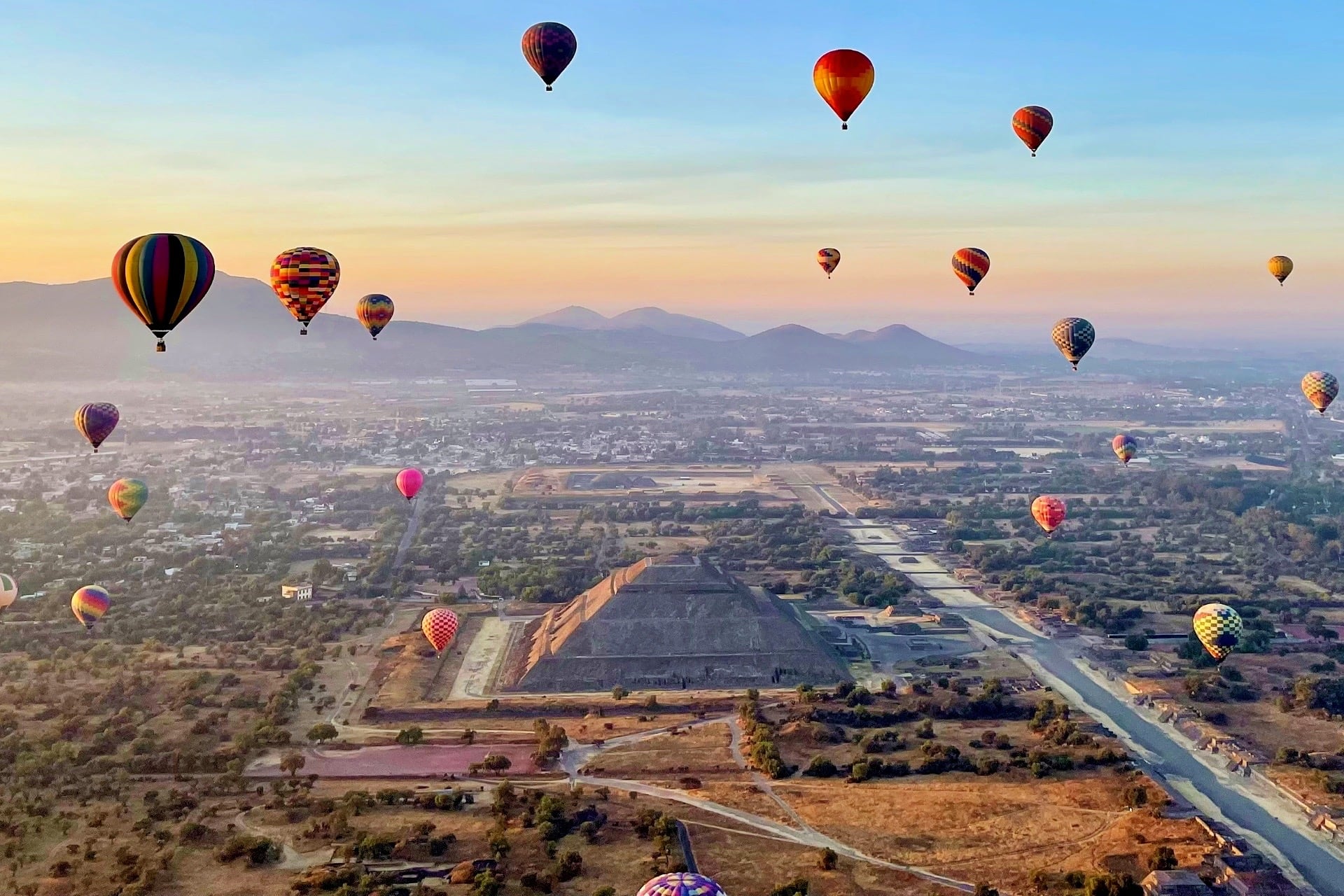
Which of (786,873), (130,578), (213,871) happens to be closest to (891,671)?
(786,873)

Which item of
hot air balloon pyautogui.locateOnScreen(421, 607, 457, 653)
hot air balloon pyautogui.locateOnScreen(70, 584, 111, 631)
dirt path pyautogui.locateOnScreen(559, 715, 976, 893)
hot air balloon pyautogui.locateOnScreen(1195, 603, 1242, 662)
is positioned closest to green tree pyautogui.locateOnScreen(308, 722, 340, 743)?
hot air balloon pyautogui.locateOnScreen(421, 607, 457, 653)

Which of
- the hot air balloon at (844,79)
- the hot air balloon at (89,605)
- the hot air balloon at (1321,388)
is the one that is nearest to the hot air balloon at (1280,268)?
the hot air balloon at (1321,388)

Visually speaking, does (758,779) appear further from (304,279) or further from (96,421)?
(96,421)

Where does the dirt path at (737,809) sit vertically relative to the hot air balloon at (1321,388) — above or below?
below

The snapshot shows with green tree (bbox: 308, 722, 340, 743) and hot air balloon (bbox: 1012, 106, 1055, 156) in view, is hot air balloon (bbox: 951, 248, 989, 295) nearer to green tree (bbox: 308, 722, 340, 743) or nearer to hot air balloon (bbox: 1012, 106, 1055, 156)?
hot air balloon (bbox: 1012, 106, 1055, 156)

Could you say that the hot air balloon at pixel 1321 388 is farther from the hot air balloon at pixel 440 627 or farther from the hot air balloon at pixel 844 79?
the hot air balloon at pixel 440 627

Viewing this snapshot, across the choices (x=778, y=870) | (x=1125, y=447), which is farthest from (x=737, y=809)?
(x=1125, y=447)
